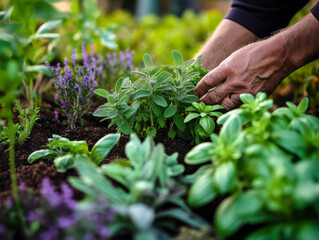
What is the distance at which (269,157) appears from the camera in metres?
1.00

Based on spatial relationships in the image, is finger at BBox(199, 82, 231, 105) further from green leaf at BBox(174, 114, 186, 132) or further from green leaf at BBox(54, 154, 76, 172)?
green leaf at BBox(54, 154, 76, 172)

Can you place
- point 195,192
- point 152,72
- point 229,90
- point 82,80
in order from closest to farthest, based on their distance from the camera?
point 195,192
point 152,72
point 229,90
point 82,80

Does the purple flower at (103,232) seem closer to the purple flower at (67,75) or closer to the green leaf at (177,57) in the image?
the green leaf at (177,57)

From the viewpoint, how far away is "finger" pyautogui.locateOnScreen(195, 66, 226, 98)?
160 centimetres

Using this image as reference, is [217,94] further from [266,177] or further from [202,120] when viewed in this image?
[266,177]

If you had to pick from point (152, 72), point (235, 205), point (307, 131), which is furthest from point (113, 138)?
point (307, 131)

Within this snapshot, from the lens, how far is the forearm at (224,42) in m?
2.11

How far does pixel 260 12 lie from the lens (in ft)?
7.23

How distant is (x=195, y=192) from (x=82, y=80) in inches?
45.9

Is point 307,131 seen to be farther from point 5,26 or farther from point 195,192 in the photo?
point 5,26

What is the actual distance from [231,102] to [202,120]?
11.6 inches

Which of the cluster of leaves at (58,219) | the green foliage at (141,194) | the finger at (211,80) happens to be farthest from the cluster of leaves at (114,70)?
the cluster of leaves at (58,219)

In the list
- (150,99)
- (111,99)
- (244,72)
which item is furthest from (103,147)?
(244,72)

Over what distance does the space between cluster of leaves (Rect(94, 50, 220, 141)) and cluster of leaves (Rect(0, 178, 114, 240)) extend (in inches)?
22.5
